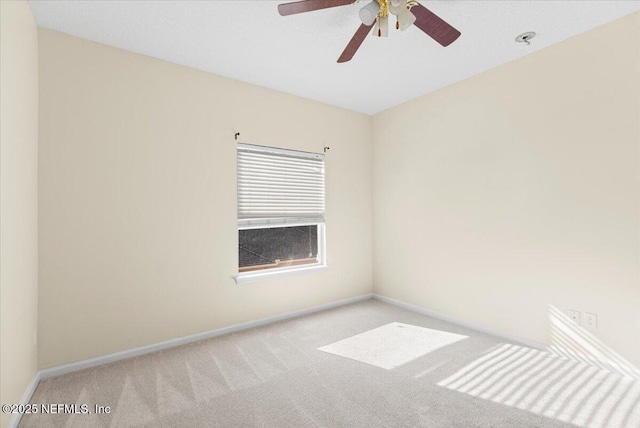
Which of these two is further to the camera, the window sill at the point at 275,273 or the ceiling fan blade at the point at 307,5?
the window sill at the point at 275,273

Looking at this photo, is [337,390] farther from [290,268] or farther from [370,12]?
[370,12]

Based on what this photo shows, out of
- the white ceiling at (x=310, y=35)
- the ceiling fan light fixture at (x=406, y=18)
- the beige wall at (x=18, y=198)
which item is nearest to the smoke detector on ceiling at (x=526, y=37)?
the white ceiling at (x=310, y=35)

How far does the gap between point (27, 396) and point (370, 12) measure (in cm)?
328

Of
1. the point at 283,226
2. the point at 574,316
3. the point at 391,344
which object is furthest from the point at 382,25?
the point at 574,316

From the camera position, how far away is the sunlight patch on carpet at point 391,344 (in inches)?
102

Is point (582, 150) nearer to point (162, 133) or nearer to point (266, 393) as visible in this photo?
point (266, 393)

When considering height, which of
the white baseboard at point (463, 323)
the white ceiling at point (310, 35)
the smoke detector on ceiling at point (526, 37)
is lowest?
the white baseboard at point (463, 323)

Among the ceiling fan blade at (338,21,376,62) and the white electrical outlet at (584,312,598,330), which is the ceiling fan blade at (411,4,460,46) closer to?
the ceiling fan blade at (338,21,376,62)

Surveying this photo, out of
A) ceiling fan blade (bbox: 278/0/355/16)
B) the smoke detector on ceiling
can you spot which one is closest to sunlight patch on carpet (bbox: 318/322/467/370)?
ceiling fan blade (bbox: 278/0/355/16)

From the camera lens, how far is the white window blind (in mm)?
3314

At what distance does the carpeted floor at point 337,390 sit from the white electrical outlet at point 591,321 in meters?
0.32

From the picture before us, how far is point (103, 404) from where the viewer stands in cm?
197

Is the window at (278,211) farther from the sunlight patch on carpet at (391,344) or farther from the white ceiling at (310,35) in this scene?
the sunlight patch on carpet at (391,344)

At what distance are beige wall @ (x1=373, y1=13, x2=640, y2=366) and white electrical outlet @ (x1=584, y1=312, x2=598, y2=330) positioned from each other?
4cm
